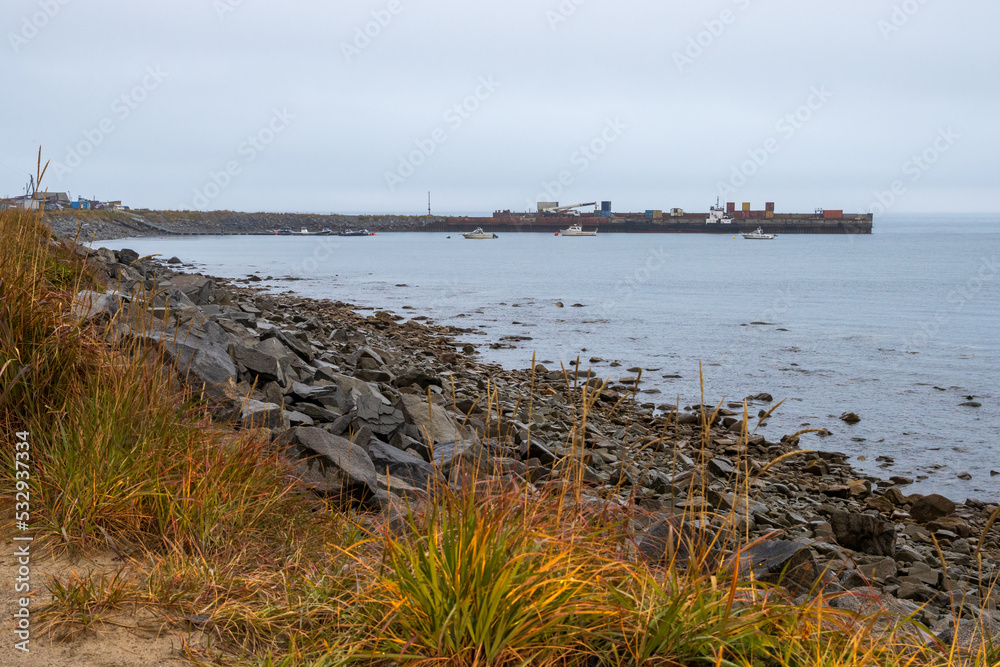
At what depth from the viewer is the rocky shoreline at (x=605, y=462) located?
177 inches

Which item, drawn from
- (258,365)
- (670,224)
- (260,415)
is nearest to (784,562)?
(260,415)

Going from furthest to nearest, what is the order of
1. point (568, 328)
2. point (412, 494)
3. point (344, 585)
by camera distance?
1. point (568, 328)
2. point (412, 494)
3. point (344, 585)

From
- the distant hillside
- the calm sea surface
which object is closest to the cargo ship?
the distant hillside

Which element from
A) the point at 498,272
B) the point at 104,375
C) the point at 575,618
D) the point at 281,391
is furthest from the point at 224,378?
the point at 498,272

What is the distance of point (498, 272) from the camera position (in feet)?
184

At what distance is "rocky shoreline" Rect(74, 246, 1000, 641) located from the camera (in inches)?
177

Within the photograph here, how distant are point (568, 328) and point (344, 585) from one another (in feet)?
74.5

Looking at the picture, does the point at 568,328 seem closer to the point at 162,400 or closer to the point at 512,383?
the point at 512,383

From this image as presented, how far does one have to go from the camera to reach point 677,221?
139875mm

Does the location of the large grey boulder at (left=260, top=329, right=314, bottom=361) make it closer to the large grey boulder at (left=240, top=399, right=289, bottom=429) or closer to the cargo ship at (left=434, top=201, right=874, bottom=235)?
the large grey boulder at (left=240, top=399, right=289, bottom=429)

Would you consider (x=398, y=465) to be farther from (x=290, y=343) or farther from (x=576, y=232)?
(x=576, y=232)

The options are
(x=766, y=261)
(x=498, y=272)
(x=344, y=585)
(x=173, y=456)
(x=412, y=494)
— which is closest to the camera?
(x=344, y=585)

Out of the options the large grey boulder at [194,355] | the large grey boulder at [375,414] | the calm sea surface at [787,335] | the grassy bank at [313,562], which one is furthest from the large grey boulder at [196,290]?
the grassy bank at [313,562]

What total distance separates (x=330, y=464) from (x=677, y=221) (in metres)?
140
